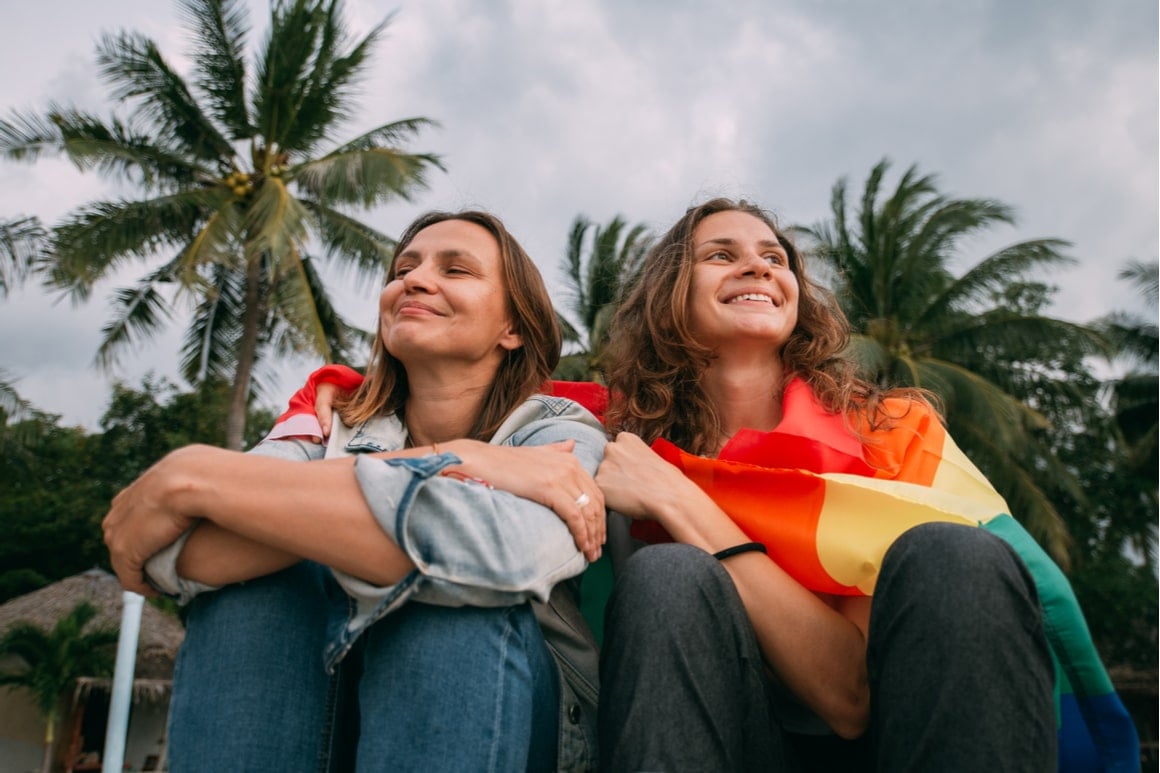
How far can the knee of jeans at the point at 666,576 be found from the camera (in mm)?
1475

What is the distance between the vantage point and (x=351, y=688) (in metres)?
1.63

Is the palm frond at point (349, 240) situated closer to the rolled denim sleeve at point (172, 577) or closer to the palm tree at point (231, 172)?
the palm tree at point (231, 172)

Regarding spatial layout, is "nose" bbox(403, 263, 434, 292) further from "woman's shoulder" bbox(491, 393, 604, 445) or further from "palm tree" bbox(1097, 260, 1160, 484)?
"palm tree" bbox(1097, 260, 1160, 484)

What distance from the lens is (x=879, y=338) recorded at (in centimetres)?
1648

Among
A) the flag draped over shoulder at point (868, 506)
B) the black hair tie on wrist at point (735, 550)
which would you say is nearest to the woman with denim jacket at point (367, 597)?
the black hair tie on wrist at point (735, 550)

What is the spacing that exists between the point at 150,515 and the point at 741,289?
164 centimetres

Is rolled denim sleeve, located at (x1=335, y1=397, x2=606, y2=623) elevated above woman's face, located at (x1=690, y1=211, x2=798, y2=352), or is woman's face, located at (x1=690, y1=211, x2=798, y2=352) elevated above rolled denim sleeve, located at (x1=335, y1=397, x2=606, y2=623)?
woman's face, located at (x1=690, y1=211, x2=798, y2=352)

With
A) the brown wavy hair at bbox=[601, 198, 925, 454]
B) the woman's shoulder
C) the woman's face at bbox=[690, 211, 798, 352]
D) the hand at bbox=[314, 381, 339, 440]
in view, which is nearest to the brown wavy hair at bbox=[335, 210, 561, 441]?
the hand at bbox=[314, 381, 339, 440]

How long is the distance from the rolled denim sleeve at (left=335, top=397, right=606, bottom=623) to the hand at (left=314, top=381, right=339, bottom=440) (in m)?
0.81

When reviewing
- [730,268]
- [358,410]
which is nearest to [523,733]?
[358,410]

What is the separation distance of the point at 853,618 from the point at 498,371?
1.21 metres

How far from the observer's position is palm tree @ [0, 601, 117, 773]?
14180mm

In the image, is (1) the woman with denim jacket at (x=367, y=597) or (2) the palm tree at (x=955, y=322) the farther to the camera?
(2) the palm tree at (x=955, y=322)

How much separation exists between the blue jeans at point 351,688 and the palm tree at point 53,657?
1519cm
